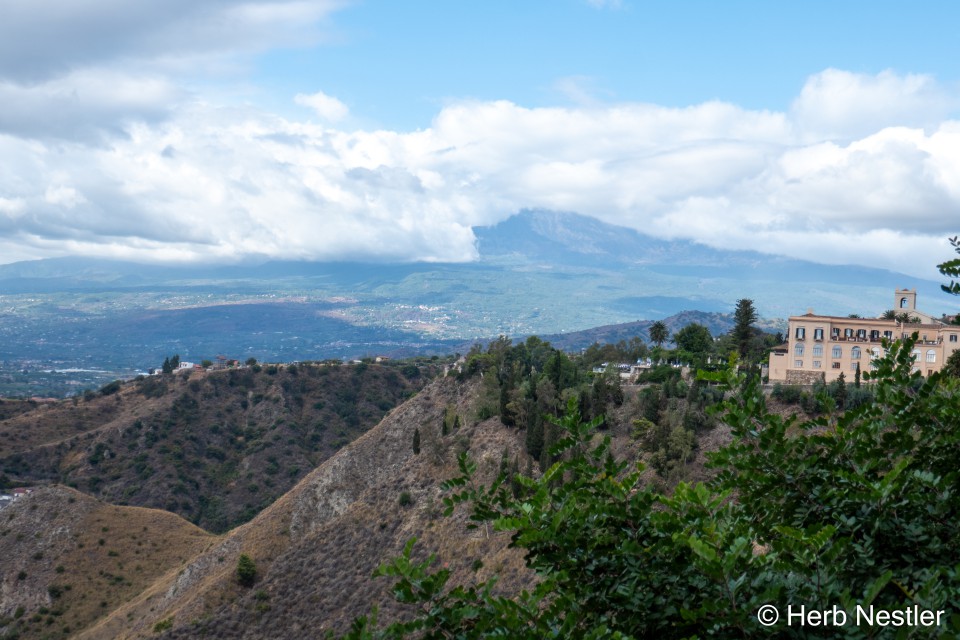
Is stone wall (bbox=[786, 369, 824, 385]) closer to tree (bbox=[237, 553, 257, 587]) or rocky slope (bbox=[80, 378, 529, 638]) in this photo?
rocky slope (bbox=[80, 378, 529, 638])

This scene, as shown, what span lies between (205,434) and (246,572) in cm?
3609

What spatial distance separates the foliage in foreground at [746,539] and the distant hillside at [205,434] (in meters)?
61.1

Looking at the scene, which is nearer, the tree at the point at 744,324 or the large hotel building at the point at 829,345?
the large hotel building at the point at 829,345

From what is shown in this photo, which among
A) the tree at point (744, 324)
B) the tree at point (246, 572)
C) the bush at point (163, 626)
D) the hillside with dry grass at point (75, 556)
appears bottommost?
the hillside with dry grass at point (75, 556)

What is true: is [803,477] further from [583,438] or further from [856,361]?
[856,361]

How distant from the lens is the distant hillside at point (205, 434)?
6719 cm

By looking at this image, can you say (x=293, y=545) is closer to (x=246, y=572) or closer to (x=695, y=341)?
(x=246, y=572)

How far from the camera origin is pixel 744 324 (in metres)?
47.0

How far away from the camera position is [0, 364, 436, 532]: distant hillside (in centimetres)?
6719

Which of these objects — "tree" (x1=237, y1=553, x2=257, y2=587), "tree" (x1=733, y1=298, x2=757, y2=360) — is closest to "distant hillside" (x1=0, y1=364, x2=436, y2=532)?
"tree" (x1=237, y1=553, x2=257, y2=587)

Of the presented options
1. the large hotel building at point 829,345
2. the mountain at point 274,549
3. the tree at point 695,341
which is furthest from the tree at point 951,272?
the tree at point 695,341

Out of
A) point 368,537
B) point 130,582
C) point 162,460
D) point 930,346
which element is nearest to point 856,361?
point 930,346

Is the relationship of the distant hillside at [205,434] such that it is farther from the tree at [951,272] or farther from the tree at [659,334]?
the tree at [951,272]

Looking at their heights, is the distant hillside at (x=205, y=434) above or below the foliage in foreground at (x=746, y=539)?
below
